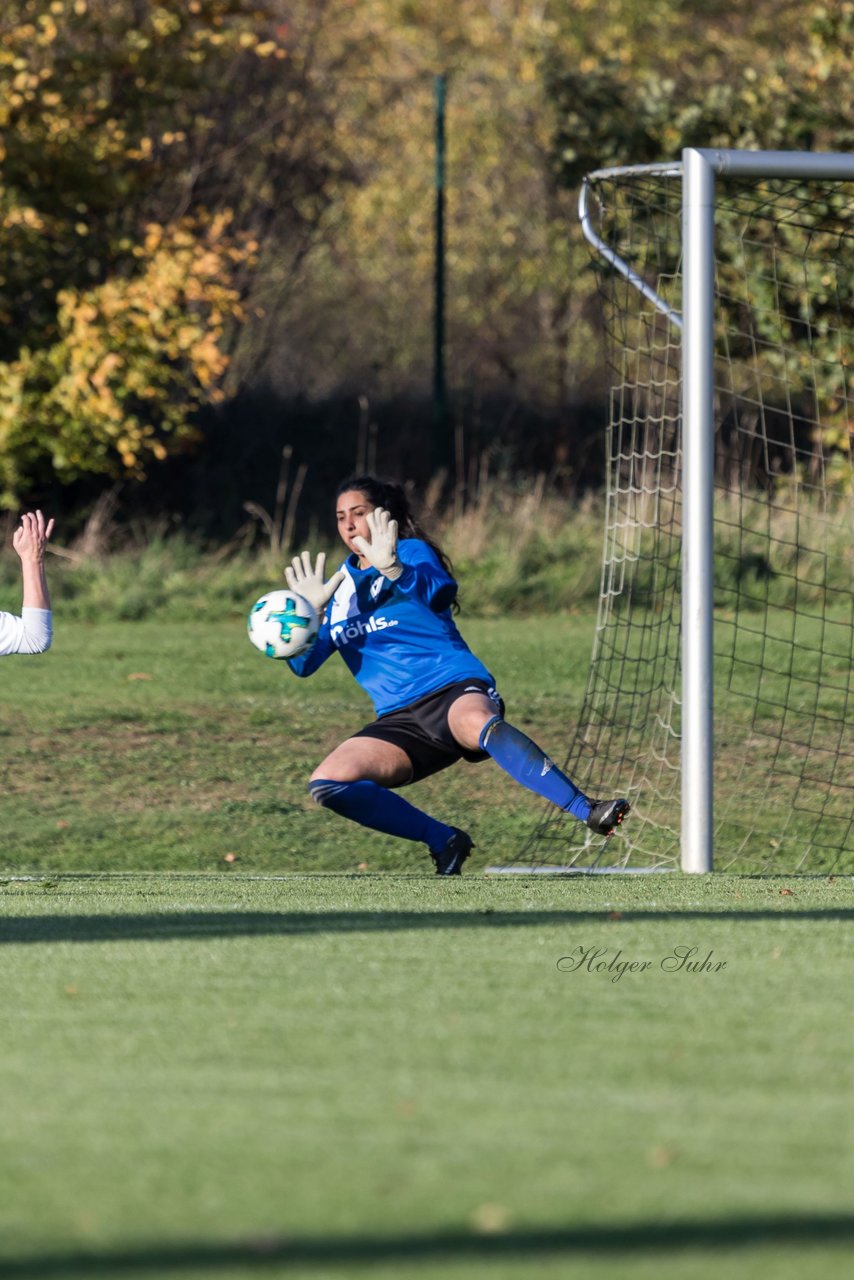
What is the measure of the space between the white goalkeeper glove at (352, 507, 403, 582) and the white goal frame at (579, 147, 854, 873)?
1.32 meters

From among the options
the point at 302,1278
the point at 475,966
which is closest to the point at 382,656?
the point at 475,966

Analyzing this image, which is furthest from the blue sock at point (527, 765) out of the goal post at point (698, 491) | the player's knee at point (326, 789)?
the goal post at point (698, 491)

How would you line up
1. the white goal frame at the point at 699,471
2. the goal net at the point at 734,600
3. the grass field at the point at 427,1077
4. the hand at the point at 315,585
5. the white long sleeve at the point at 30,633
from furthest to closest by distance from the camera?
the goal net at the point at 734,600 → the white goal frame at the point at 699,471 → the hand at the point at 315,585 → the white long sleeve at the point at 30,633 → the grass field at the point at 427,1077

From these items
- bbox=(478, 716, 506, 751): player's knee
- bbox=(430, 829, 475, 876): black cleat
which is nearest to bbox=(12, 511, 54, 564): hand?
bbox=(478, 716, 506, 751): player's knee

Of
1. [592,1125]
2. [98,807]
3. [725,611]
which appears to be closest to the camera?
[592,1125]

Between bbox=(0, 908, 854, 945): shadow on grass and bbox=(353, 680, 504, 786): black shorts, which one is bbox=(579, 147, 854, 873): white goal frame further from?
bbox=(0, 908, 854, 945): shadow on grass

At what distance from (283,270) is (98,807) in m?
16.7

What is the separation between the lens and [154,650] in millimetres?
15609

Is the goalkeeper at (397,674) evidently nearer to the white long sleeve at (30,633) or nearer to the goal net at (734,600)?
the goal net at (734,600)

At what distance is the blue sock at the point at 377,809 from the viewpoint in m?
7.76

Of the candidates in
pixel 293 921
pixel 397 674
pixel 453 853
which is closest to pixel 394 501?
pixel 397 674

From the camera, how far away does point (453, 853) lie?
25.9 ft

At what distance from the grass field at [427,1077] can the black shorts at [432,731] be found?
0.46 metres

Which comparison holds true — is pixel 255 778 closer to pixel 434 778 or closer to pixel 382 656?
pixel 434 778
